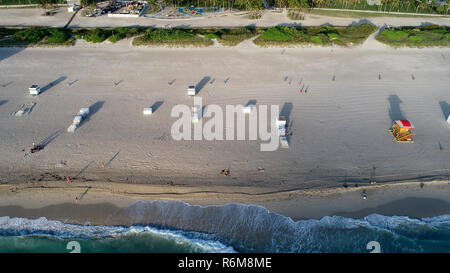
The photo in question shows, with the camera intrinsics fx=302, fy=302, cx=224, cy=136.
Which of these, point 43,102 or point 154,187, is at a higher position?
point 43,102

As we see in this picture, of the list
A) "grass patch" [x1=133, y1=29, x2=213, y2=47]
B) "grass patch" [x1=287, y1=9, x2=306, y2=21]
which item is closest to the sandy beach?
"grass patch" [x1=133, y1=29, x2=213, y2=47]

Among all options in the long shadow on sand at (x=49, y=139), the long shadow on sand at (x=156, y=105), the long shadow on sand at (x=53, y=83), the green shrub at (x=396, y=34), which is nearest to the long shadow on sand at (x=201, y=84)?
the long shadow on sand at (x=156, y=105)

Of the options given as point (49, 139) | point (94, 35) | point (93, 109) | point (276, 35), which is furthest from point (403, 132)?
point (94, 35)

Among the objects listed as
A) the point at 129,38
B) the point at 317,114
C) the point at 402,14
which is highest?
the point at 402,14

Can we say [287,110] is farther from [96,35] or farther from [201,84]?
[96,35]

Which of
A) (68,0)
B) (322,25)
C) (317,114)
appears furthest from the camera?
(68,0)

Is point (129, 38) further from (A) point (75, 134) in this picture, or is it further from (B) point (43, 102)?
(A) point (75, 134)

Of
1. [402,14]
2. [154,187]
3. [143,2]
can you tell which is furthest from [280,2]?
[154,187]
